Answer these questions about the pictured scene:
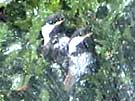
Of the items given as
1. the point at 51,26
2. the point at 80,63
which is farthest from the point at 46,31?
the point at 80,63

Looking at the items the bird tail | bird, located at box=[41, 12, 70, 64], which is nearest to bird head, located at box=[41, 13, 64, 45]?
bird, located at box=[41, 12, 70, 64]

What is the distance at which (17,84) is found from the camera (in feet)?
3.51

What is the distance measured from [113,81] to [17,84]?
10.2 inches

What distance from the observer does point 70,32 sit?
3.45 ft

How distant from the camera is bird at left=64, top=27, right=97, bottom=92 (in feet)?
3.39

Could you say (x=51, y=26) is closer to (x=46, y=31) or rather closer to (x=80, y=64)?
(x=46, y=31)

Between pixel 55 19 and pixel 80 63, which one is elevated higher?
pixel 55 19

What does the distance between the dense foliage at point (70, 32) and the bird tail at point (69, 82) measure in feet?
0.04

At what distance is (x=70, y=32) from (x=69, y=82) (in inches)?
5.2

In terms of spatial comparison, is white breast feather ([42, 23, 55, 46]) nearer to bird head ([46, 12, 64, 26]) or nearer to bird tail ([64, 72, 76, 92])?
bird head ([46, 12, 64, 26])

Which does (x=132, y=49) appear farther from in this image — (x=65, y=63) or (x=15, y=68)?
(x=15, y=68)

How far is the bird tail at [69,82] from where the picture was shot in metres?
1.04

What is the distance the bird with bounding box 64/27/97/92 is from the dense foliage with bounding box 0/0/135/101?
16mm

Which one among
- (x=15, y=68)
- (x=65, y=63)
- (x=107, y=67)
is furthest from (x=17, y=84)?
(x=107, y=67)
